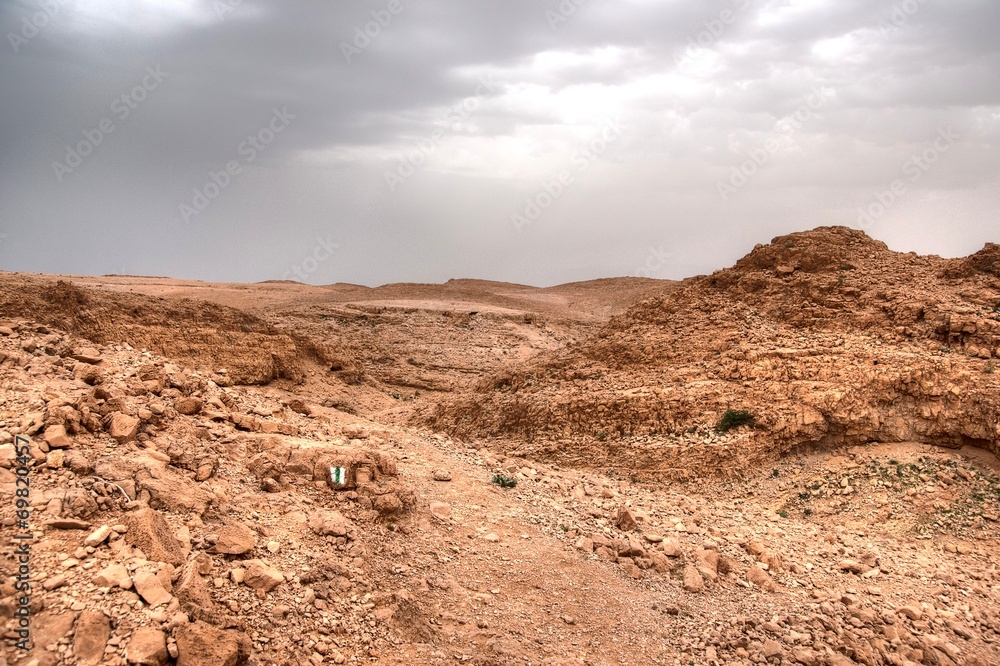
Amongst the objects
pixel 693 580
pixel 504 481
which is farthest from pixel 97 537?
pixel 693 580

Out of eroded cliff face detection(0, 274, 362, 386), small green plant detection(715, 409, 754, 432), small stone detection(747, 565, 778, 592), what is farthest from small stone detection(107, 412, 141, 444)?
small green plant detection(715, 409, 754, 432)

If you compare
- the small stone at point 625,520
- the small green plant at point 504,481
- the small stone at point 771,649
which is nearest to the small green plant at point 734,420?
the small stone at point 625,520

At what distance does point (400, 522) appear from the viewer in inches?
287

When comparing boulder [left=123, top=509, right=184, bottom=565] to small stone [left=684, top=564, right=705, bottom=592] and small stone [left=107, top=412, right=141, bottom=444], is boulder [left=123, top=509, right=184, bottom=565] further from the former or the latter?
small stone [left=684, top=564, right=705, bottom=592]

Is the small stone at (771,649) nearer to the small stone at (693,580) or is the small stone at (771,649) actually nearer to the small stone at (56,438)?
the small stone at (693,580)

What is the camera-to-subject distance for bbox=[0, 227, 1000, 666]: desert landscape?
17.6ft

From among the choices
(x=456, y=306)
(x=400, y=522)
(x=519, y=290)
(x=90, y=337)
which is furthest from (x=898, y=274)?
(x=519, y=290)

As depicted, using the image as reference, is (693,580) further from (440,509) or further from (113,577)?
(113,577)

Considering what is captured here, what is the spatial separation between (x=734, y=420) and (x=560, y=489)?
9.68 ft

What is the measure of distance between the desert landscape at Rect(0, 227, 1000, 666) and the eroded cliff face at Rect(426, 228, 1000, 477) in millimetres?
47

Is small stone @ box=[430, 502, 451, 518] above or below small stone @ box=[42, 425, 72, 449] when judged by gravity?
below

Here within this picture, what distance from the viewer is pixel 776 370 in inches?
422

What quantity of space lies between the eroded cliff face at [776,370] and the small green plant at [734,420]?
0.10 meters

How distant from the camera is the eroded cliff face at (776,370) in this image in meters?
9.98
